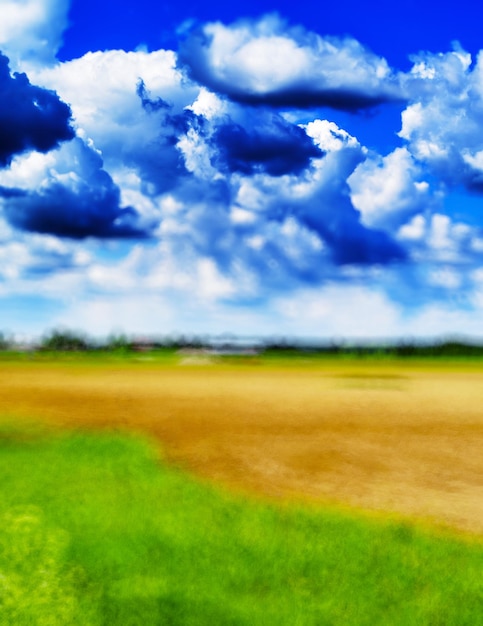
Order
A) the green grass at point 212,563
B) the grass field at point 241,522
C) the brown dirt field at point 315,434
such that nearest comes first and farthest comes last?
the green grass at point 212,563 < the grass field at point 241,522 < the brown dirt field at point 315,434

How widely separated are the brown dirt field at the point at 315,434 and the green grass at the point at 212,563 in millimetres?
2394

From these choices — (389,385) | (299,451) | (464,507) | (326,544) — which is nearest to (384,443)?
(299,451)

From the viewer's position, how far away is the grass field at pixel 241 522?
28.9ft

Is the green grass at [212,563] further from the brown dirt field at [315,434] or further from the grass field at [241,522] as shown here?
the brown dirt field at [315,434]

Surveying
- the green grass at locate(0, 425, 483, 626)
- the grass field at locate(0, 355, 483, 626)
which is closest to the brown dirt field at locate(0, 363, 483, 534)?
Result: the grass field at locate(0, 355, 483, 626)

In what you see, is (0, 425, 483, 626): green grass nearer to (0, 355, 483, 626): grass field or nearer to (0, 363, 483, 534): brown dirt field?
(0, 355, 483, 626): grass field

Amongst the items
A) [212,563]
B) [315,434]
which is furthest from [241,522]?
[315,434]

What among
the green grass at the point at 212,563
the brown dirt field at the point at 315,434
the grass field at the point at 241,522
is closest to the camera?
the green grass at the point at 212,563

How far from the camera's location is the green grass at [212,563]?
855 cm

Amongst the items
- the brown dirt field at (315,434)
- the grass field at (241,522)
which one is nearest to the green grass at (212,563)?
the grass field at (241,522)

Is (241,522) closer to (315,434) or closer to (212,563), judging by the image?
(212,563)

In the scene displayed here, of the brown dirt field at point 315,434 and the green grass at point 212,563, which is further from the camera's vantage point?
the brown dirt field at point 315,434

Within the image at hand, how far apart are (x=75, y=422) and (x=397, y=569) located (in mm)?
18527

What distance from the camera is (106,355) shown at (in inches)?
4318
